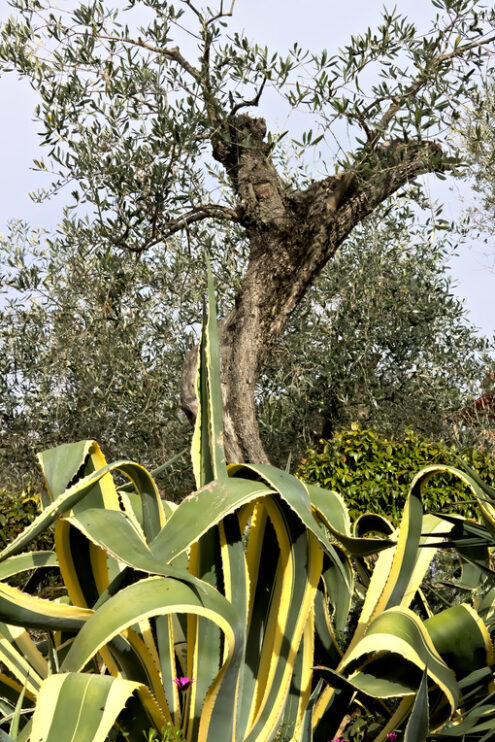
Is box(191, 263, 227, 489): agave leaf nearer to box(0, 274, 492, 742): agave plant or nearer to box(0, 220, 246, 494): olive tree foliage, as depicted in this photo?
box(0, 274, 492, 742): agave plant

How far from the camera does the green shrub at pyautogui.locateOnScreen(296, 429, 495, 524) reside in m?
6.93

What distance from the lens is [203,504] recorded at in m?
1.62

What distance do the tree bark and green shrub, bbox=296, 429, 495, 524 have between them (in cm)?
68

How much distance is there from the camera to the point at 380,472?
708cm

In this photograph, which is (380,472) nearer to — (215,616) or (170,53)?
(170,53)

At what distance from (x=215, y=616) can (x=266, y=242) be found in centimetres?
649

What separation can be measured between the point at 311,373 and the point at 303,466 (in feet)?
7.11

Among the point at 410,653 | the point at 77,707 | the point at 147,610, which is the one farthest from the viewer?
the point at 410,653

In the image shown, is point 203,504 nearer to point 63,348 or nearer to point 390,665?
point 390,665

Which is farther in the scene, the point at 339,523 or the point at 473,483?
the point at 339,523

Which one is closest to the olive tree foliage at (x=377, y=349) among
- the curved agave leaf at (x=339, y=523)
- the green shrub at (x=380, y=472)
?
the green shrub at (x=380, y=472)

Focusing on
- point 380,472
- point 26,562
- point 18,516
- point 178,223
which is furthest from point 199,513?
point 178,223

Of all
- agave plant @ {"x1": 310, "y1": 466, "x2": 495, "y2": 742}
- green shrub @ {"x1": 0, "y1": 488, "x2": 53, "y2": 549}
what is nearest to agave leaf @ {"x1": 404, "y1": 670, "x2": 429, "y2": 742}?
agave plant @ {"x1": 310, "y1": 466, "x2": 495, "y2": 742}

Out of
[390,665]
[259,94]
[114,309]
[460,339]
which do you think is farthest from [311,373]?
[390,665]
